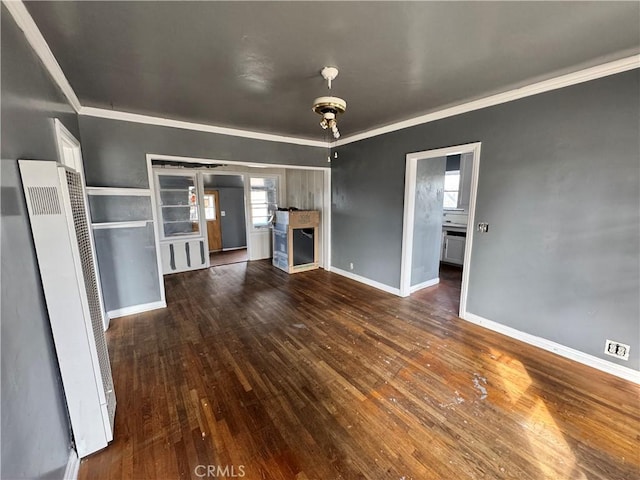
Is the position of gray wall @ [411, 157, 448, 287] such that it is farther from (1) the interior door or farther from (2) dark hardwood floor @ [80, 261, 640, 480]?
(1) the interior door

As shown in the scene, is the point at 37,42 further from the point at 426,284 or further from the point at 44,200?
the point at 426,284

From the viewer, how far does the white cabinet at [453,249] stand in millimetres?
5359

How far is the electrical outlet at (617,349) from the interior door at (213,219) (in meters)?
7.19

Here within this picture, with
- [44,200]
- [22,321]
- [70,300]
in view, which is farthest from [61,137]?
[22,321]

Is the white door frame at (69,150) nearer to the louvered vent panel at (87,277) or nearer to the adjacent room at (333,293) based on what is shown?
the adjacent room at (333,293)

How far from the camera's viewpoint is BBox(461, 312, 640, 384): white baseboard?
2.17 metres

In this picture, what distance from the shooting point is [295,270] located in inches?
205

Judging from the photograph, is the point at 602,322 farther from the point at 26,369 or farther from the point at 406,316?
the point at 26,369

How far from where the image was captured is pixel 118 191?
3.08 meters

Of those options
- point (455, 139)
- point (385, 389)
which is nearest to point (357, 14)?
point (455, 139)

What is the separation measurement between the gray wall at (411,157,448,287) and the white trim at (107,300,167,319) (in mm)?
3624

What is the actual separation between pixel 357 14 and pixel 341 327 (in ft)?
9.00

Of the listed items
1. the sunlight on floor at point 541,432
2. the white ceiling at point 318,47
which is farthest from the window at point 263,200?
the sunlight on floor at point 541,432

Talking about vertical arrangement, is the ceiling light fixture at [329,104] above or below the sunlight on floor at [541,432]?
above
